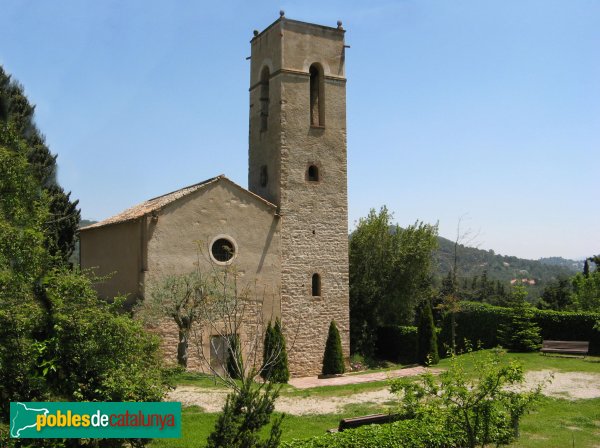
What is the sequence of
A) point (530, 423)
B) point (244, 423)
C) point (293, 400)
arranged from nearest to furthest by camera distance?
1. point (244, 423)
2. point (530, 423)
3. point (293, 400)

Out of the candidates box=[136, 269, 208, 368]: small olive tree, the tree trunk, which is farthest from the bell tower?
the tree trunk

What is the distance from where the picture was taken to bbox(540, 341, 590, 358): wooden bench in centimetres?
2411

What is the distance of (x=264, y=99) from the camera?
26047mm

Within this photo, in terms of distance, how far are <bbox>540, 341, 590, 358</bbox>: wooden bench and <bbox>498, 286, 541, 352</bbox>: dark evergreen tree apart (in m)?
0.53

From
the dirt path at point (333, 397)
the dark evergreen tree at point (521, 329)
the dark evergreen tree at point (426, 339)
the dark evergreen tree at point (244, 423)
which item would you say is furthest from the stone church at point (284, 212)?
the dark evergreen tree at point (244, 423)

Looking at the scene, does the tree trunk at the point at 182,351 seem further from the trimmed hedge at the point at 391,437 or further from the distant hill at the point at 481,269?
the distant hill at the point at 481,269

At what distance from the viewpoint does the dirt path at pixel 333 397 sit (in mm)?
16094

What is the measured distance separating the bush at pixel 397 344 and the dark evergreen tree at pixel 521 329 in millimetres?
5051

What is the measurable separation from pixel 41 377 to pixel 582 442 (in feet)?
36.1

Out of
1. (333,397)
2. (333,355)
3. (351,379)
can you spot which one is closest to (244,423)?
(333,397)

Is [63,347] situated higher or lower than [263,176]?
lower

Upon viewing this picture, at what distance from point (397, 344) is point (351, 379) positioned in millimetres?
9148

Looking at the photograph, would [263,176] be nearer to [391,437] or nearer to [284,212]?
[284,212]

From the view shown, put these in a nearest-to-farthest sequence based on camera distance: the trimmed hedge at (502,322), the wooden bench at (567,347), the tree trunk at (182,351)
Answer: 1. the tree trunk at (182,351)
2. the wooden bench at (567,347)
3. the trimmed hedge at (502,322)
